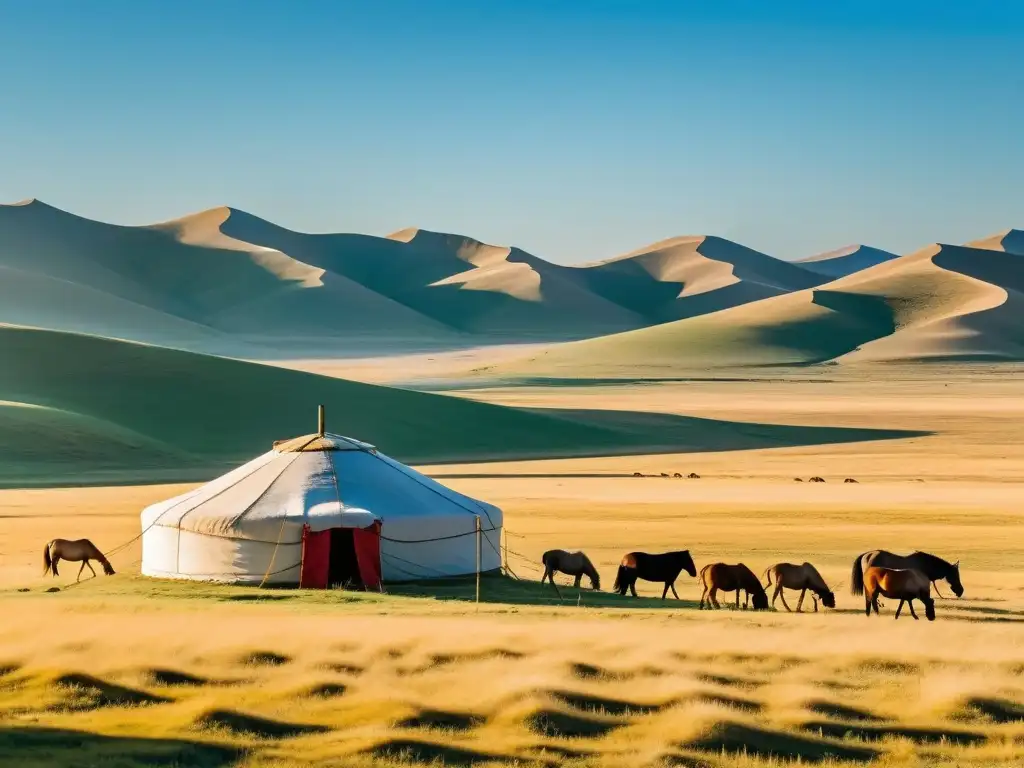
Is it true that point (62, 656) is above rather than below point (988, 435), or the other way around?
below

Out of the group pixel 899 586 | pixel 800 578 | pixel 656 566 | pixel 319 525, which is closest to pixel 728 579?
pixel 800 578

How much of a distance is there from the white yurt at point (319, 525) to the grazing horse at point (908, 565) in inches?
207

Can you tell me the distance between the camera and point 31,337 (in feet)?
263

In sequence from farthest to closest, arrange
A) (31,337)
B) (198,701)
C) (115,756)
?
(31,337)
(198,701)
(115,756)

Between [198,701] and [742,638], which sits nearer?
[198,701]

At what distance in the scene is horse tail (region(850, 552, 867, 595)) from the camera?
22828mm

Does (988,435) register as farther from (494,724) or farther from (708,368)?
(708,368)

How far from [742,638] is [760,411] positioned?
69.9 m

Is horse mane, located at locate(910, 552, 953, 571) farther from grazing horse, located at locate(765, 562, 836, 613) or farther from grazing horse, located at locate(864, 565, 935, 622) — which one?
grazing horse, located at locate(864, 565, 935, 622)

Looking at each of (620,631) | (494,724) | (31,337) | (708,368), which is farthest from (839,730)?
(708,368)

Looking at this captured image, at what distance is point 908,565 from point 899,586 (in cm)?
233

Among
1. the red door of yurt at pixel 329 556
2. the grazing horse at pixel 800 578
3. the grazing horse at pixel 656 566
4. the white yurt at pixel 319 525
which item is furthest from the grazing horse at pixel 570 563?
the grazing horse at pixel 800 578

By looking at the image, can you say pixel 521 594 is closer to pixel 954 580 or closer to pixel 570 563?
pixel 570 563

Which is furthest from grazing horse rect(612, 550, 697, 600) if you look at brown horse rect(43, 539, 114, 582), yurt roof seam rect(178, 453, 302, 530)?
brown horse rect(43, 539, 114, 582)
